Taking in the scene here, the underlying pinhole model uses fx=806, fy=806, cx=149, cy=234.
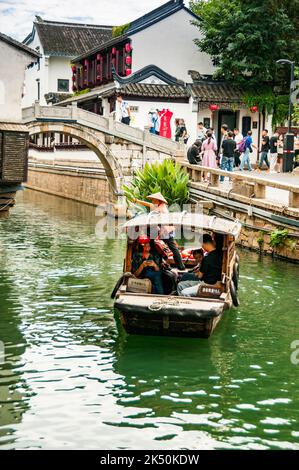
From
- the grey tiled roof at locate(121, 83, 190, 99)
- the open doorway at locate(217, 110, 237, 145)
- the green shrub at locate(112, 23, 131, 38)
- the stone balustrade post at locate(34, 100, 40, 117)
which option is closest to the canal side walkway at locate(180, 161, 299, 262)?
the stone balustrade post at locate(34, 100, 40, 117)

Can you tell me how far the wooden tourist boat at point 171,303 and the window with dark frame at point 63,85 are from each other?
4041cm

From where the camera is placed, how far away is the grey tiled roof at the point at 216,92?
33.7 metres

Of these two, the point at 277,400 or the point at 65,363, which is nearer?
the point at 277,400

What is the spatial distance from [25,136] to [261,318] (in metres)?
8.90

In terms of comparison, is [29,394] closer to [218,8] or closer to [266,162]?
[266,162]

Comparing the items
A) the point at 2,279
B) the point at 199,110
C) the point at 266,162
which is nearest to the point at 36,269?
the point at 2,279

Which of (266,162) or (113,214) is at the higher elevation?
(266,162)

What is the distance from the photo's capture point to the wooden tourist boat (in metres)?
10.9

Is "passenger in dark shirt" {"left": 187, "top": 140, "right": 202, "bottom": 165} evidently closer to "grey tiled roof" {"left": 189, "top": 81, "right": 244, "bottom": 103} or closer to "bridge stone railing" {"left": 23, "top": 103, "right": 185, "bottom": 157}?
"bridge stone railing" {"left": 23, "top": 103, "right": 185, "bottom": 157}

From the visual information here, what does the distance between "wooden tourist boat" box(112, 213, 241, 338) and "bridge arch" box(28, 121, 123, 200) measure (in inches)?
621

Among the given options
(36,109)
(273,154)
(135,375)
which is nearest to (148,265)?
(135,375)

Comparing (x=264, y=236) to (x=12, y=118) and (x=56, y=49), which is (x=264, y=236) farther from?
(x=56, y=49)

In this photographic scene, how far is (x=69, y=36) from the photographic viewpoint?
176 ft
